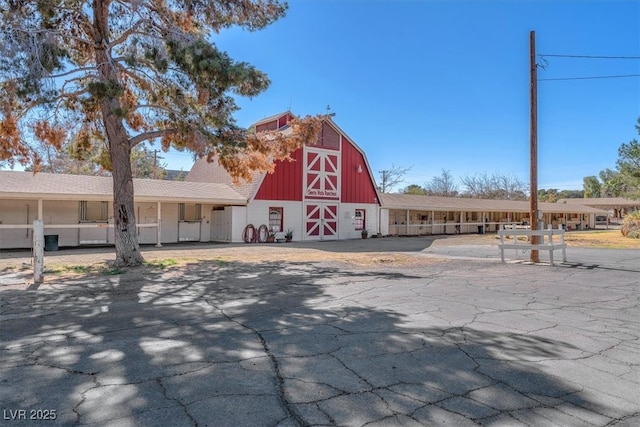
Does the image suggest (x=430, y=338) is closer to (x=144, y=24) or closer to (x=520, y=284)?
(x=520, y=284)

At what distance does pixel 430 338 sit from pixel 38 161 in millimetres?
13570

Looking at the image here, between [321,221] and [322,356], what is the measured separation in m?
21.5

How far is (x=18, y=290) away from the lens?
8.03 m

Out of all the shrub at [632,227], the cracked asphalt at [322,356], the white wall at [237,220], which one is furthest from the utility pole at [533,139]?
the shrub at [632,227]

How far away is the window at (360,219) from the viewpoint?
27641 millimetres

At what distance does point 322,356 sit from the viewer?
407cm

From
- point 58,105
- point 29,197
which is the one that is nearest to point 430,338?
point 58,105

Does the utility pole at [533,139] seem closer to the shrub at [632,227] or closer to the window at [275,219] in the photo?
the window at [275,219]

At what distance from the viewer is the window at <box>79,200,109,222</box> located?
63.9 feet

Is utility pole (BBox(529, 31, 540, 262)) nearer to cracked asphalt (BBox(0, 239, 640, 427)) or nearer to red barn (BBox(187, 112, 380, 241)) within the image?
cracked asphalt (BBox(0, 239, 640, 427))

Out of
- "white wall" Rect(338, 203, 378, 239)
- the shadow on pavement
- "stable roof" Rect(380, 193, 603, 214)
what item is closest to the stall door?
"white wall" Rect(338, 203, 378, 239)

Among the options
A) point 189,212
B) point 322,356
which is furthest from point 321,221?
point 322,356

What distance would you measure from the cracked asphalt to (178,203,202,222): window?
14.8 meters

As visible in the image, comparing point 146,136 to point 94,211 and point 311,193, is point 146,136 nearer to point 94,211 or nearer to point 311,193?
point 94,211
